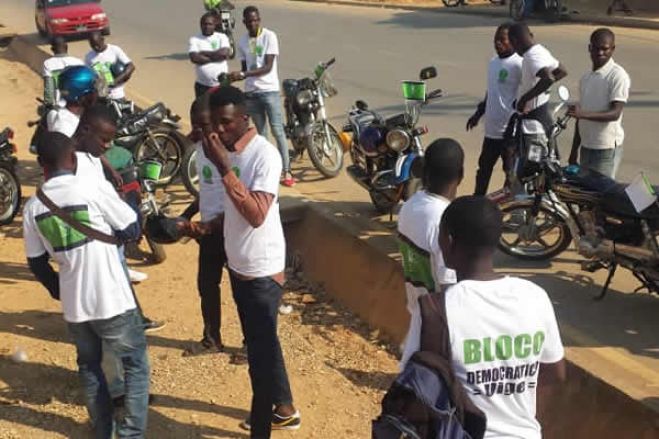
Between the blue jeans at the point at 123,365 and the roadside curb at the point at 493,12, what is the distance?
17617 millimetres

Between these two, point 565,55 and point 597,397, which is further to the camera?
point 565,55

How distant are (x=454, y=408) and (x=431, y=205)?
4.79ft

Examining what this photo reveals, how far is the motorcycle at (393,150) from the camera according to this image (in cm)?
724

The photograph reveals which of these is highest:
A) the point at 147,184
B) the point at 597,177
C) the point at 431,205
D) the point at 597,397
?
the point at 431,205

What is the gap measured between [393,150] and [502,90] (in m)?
1.12

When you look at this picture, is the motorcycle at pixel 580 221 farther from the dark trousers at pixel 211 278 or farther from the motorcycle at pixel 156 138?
the motorcycle at pixel 156 138

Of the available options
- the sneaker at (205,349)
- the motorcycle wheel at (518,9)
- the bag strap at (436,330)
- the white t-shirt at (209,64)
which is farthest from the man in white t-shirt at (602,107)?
the motorcycle wheel at (518,9)

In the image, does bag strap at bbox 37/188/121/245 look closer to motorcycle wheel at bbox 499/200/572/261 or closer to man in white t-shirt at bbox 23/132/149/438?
man in white t-shirt at bbox 23/132/149/438

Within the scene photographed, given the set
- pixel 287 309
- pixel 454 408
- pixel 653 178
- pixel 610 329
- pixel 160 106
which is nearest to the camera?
pixel 454 408

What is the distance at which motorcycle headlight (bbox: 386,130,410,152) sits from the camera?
7387mm

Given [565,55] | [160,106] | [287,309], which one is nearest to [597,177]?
[287,309]

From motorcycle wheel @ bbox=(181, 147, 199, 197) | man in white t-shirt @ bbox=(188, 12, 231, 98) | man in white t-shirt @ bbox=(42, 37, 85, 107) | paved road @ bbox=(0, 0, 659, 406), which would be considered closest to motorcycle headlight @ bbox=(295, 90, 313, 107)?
paved road @ bbox=(0, 0, 659, 406)

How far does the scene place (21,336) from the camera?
5.90 meters

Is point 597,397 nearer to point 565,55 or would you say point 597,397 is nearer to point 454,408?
point 454,408
